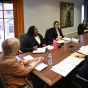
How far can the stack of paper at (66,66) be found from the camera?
1.52 meters

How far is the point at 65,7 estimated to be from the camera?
5035mm

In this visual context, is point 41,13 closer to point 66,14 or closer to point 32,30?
point 66,14

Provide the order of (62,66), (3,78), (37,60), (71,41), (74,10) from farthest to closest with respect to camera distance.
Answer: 1. (74,10)
2. (71,41)
3. (37,60)
4. (62,66)
5. (3,78)

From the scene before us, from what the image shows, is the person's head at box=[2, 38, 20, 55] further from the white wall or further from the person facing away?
the white wall

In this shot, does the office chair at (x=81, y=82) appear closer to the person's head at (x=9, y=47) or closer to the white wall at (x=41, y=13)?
the person's head at (x=9, y=47)

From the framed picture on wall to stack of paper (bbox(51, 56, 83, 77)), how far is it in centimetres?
328

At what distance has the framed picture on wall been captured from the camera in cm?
493

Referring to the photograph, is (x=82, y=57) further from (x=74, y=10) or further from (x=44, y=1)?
(x=74, y=10)

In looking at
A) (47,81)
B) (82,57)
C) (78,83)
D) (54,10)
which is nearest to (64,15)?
(54,10)

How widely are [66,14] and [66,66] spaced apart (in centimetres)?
389

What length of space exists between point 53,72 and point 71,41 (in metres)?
1.74

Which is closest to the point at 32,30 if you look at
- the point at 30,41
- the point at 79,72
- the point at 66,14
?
the point at 30,41

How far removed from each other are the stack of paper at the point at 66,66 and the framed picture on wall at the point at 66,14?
3281mm

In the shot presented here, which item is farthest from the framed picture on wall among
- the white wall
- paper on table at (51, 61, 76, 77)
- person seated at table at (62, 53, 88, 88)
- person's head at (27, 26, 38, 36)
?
paper on table at (51, 61, 76, 77)
